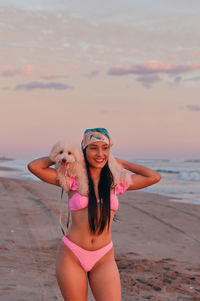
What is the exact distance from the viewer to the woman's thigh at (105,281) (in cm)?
354

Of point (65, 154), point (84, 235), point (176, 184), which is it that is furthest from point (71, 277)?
point (176, 184)

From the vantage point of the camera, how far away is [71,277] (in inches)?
141

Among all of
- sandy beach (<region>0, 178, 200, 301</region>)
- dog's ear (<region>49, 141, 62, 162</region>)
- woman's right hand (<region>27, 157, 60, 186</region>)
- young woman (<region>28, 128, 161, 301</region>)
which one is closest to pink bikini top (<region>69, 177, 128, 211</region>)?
young woman (<region>28, 128, 161, 301</region>)

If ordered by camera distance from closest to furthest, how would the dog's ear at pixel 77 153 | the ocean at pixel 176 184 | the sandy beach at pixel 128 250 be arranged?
the dog's ear at pixel 77 153
the sandy beach at pixel 128 250
the ocean at pixel 176 184

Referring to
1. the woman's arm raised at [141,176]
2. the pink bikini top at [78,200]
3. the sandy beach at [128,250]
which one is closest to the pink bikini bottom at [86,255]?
the pink bikini top at [78,200]

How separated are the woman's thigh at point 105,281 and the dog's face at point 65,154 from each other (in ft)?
3.24

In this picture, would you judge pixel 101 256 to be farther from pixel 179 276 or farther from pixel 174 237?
pixel 174 237

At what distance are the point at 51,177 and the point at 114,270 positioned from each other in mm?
1095

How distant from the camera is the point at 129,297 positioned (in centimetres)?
581

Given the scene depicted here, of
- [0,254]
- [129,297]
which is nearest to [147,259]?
[129,297]

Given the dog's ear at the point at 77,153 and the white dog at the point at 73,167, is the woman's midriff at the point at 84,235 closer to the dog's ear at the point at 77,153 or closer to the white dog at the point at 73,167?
the white dog at the point at 73,167

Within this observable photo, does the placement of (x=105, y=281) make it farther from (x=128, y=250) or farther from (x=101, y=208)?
(x=128, y=250)

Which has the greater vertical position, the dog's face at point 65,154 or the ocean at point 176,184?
the dog's face at point 65,154

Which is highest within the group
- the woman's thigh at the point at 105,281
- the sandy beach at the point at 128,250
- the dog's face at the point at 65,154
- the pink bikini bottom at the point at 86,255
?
the dog's face at the point at 65,154
